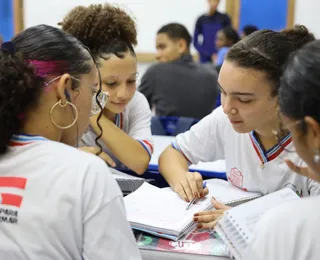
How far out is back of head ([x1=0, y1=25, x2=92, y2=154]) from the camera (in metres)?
0.96

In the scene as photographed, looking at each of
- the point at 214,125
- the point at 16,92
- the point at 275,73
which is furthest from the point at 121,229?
the point at 214,125

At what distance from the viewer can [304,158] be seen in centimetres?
84

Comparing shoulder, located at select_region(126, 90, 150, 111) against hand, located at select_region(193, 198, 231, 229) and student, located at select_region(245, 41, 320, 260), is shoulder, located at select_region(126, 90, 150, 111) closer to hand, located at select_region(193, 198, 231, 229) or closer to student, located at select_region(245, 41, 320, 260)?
hand, located at select_region(193, 198, 231, 229)

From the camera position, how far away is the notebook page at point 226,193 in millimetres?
1523

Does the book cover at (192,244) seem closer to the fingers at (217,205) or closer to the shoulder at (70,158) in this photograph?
the fingers at (217,205)

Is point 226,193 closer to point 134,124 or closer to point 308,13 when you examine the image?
point 134,124

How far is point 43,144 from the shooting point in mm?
967

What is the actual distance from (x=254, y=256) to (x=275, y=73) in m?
0.72

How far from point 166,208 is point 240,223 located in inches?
11.7

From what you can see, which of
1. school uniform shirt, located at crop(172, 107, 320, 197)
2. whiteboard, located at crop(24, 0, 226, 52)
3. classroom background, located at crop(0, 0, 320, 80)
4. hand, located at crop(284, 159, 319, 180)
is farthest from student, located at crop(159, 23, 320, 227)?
whiteboard, located at crop(24, 0, 226, 52)

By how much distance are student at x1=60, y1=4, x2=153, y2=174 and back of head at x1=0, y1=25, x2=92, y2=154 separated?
72 centimetres

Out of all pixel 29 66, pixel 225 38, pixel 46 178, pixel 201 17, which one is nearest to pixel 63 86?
pixel 29 66

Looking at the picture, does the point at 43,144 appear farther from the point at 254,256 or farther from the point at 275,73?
the point at 275,73

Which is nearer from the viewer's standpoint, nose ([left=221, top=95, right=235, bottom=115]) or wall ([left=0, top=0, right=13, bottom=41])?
nose ([left=221, top=95, right=235, bottom=115])
